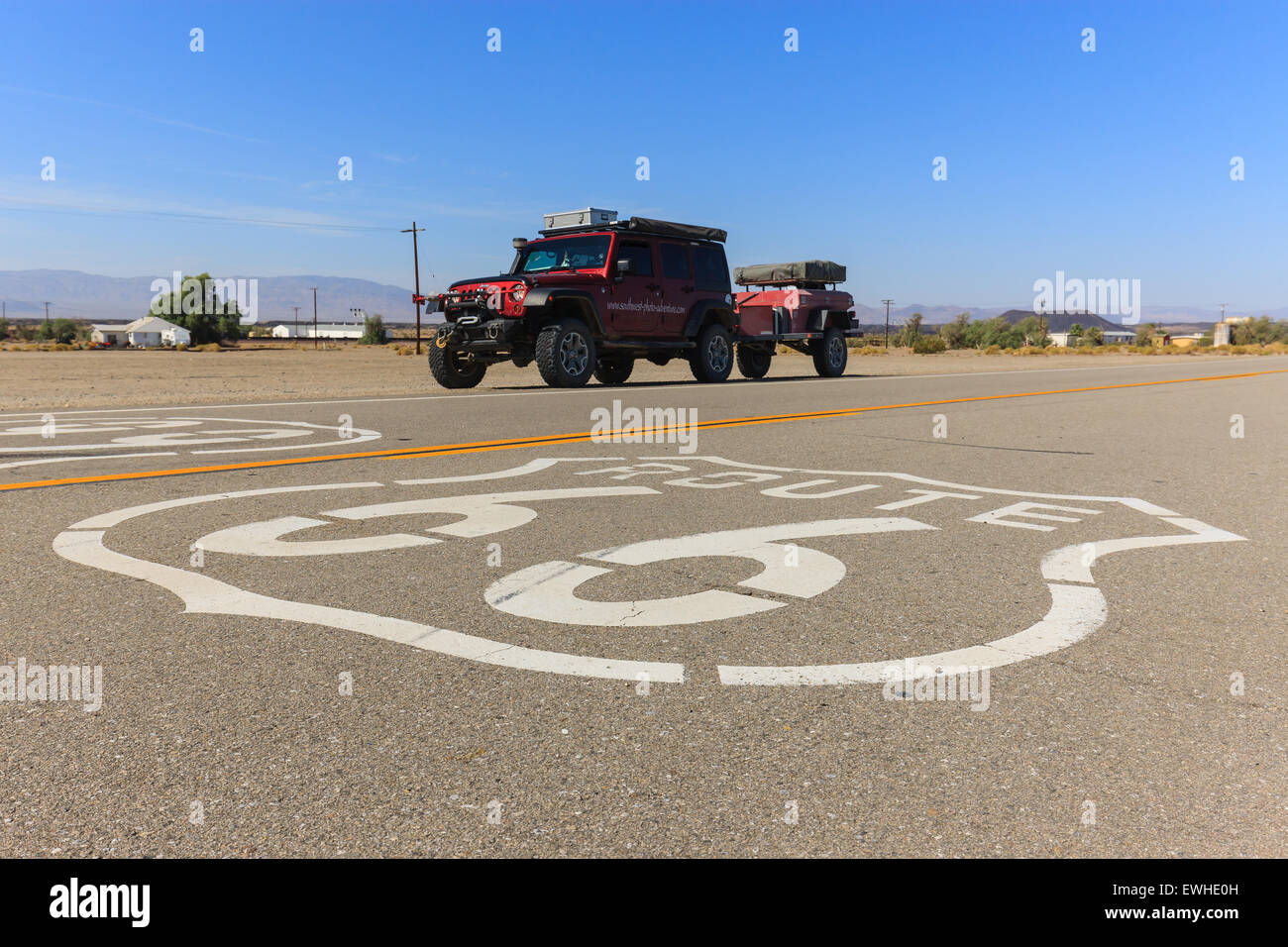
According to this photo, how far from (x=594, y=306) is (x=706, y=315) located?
328cm

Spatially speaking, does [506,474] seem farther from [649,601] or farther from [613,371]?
[613,371]

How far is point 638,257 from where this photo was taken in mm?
17484

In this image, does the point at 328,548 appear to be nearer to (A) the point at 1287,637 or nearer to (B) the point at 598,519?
(B) the point at 598,519

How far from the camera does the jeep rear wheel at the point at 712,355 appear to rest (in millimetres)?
19281

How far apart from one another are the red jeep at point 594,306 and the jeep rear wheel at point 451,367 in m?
0.02

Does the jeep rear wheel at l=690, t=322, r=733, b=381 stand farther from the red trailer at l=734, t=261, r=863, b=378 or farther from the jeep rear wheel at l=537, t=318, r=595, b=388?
the jeep rear wheel at l=537, t=318, r=595, b=388

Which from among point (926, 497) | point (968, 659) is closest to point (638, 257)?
point (926, 497)

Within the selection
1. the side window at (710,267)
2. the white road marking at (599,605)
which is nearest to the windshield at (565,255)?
the side window at (710,267)

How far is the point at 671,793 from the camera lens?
94.5 inches

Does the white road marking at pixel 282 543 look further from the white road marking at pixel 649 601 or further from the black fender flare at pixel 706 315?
the black fender flare at pixel 706 315
